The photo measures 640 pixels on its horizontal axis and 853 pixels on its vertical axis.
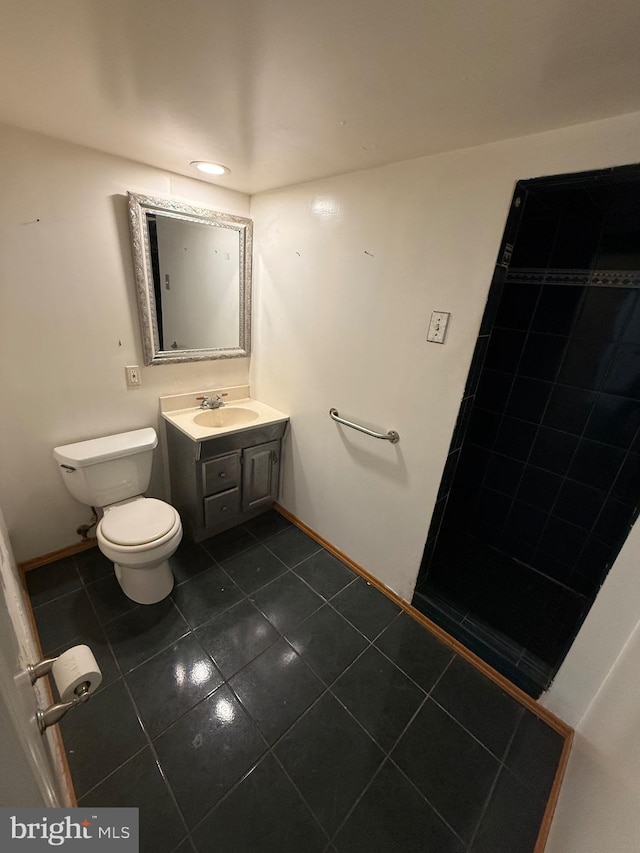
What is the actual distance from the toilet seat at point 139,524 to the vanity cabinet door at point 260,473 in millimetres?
525

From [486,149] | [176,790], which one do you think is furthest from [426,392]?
[176,790]

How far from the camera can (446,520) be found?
245 centimetres

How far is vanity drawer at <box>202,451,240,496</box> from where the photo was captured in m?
1.95

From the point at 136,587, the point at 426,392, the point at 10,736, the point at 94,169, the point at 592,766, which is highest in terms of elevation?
the point at 94,169

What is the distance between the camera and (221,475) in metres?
2.01

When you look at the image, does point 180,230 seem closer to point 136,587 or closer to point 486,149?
point 486,149

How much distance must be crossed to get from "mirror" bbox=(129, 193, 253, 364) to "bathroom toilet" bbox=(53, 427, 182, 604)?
557 millimetres

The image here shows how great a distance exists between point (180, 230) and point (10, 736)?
2.05 metres

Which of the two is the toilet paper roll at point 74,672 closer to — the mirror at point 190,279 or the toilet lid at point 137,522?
the toilet lid at point 137,522

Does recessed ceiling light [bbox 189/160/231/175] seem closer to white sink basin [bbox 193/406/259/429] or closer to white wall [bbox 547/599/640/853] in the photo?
white sink basin [bbox 193/406/259/429]

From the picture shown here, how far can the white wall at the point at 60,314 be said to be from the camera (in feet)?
4.67

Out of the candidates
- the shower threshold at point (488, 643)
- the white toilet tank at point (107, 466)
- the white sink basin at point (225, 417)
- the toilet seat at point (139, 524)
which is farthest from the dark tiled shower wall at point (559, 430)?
the white toilet tank at point (107, 466)

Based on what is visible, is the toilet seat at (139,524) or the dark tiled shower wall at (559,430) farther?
the dark tiled shower wall at (559,430)

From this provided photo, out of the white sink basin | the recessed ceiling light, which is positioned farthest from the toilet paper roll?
the recessed ceiling light
